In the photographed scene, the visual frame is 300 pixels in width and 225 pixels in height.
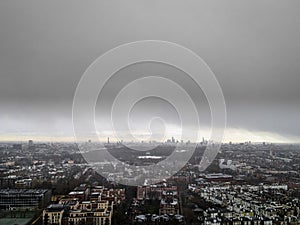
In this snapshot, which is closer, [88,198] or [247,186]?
[88,198]

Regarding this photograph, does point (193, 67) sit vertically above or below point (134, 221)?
Result: above

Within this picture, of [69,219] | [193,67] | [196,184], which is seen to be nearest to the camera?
[69,219]

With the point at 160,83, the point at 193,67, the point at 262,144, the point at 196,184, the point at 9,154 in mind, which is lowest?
the point at 196,184

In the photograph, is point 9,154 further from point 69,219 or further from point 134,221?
point 134,221

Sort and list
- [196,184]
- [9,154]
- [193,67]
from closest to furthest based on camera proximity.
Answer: [193,67] → [196,184] → [9,154]

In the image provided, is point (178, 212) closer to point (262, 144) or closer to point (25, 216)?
point (25, 216)

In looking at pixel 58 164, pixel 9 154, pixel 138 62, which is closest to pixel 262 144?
pixel 138 62

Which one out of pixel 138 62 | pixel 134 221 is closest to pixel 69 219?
pixel 134 221

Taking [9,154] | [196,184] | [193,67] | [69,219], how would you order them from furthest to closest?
1. [9,154]
2. [196,184]
3. [193,67]
4. [69,219]

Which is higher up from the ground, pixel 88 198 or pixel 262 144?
pixel 262 144
